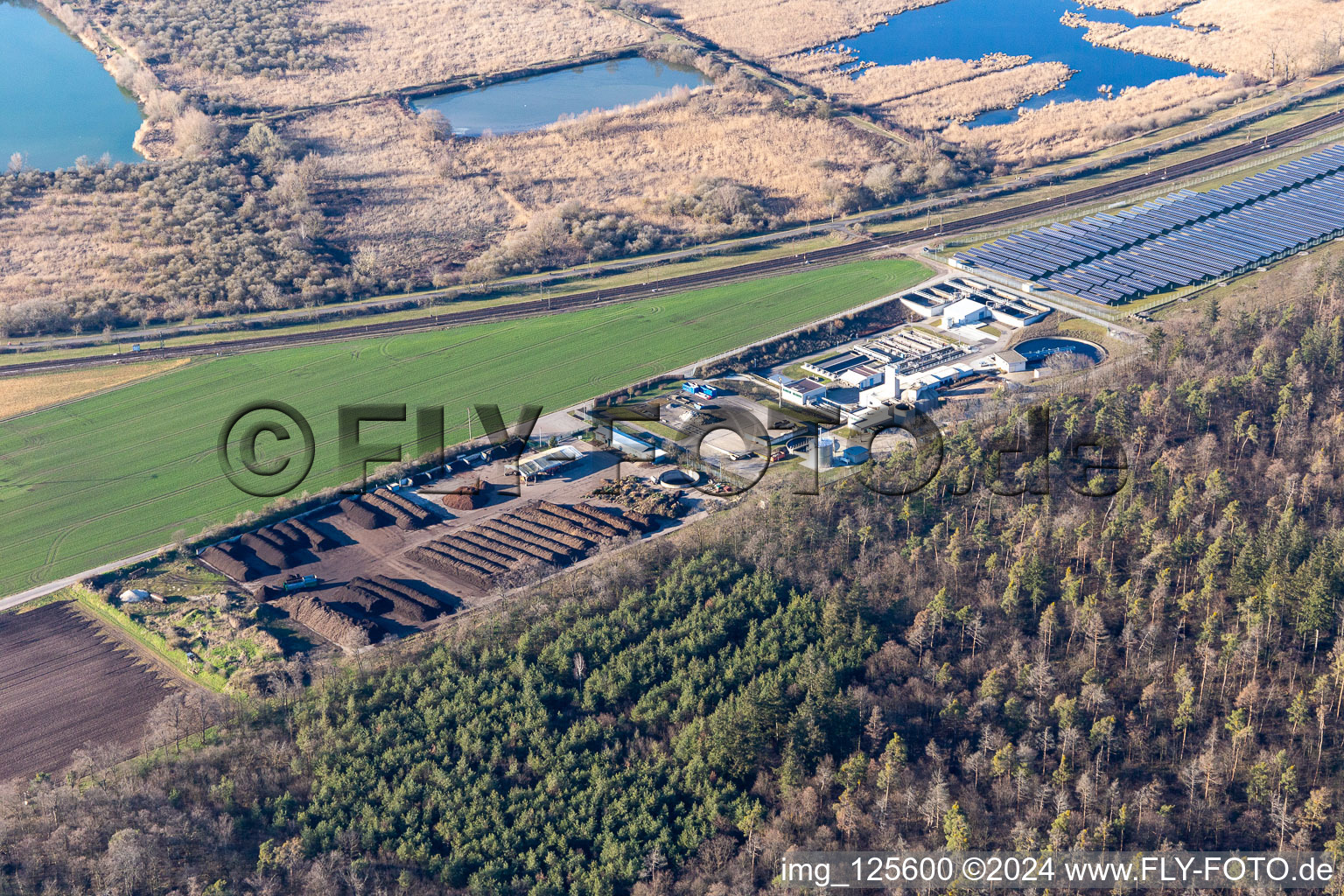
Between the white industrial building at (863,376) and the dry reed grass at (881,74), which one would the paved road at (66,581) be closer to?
the white industrial building at (863,376)

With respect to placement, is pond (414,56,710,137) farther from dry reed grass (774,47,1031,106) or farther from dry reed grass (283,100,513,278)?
dry reed grass (774,47,1031,106)

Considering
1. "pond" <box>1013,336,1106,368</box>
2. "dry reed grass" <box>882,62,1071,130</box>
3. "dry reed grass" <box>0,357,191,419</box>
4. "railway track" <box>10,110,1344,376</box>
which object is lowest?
"pond" <box>1013,336,1106,368</box>

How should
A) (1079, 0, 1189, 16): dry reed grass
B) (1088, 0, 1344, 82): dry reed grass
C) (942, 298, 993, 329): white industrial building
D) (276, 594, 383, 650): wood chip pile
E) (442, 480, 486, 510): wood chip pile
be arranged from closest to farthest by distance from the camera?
1. (276, 594, 383, 650): wood chip pile
2. (442, 480, 486, 510): wood chip pile
3. (942, 298, 993, 329): white industrial building
4. (1088, 0, 1344, 82): dry reed grass
5. (1079, 0, 1189, 16): dry reed grass

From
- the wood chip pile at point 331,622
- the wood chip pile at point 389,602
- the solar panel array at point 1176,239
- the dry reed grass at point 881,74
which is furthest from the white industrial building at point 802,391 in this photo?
the dry reed grass at point 881,74

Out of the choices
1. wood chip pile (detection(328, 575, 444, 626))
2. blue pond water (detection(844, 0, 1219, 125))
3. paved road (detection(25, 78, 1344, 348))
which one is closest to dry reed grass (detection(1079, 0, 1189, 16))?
blue pond water (detection(844, 0, 1219, 125))

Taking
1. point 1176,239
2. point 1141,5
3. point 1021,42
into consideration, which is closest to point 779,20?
point 1021,42

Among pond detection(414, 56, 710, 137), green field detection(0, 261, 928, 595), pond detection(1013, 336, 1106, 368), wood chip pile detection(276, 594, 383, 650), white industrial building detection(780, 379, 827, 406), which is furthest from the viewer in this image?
pond detection(414, 56, 710, 137)

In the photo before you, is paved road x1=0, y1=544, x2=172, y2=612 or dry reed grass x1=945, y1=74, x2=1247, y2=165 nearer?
paved road x1=0, y1=544, x2=172, y2=612
